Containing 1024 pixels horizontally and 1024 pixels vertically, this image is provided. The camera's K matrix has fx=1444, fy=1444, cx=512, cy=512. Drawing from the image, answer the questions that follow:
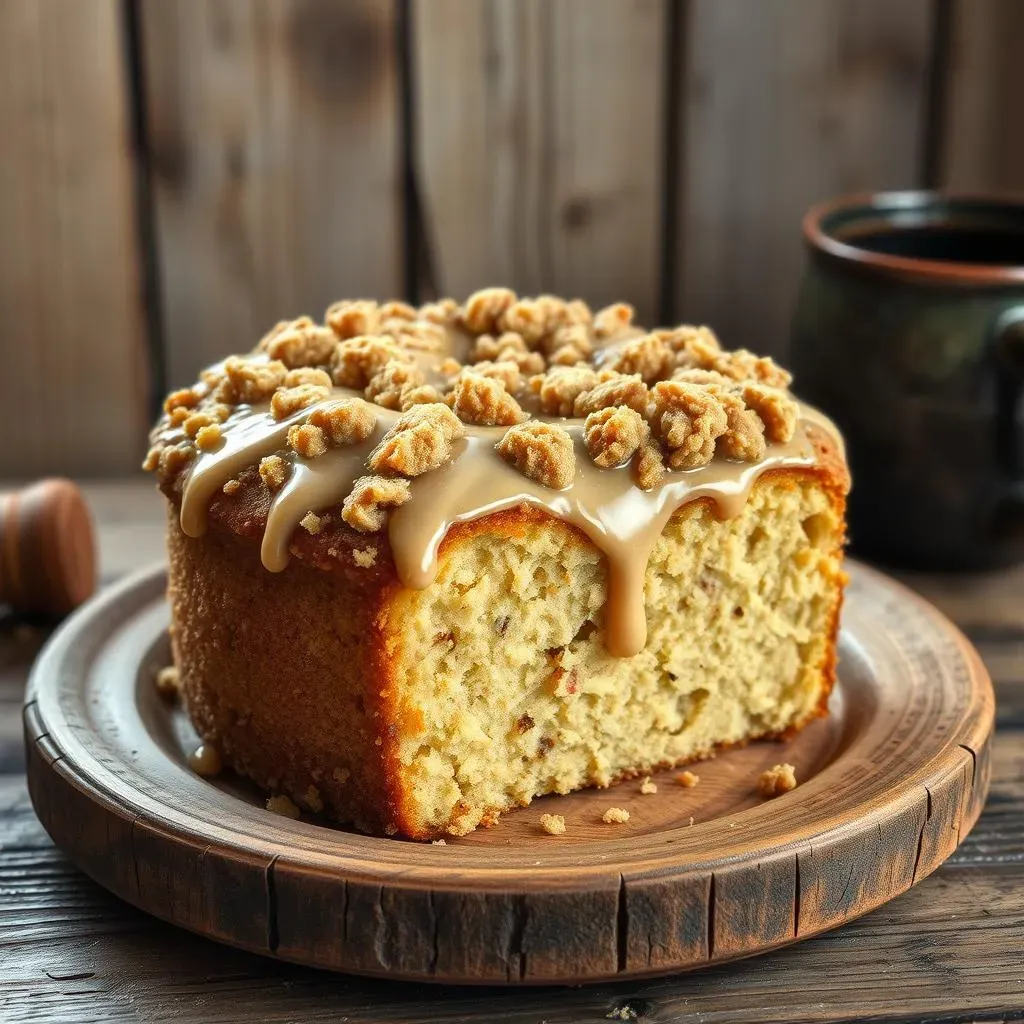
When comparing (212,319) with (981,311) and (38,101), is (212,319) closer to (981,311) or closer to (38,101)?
(38,101)

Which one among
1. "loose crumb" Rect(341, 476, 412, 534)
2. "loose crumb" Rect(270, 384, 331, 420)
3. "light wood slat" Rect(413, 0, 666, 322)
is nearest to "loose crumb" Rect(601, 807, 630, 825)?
"loose crumb" Rect(341, 476, 412, 534)

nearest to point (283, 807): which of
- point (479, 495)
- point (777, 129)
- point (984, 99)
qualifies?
point (479, 495)

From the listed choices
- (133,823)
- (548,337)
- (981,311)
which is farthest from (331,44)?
(133,823)

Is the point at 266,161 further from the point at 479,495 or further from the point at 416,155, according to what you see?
the point at 479,495

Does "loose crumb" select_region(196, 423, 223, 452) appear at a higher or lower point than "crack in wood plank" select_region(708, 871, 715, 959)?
higher

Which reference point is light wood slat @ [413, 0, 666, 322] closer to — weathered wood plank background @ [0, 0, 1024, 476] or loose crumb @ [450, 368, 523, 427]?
weathered wood plank background @ [0, 0, 1024, 476]

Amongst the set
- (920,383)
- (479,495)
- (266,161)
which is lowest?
(920,383)
